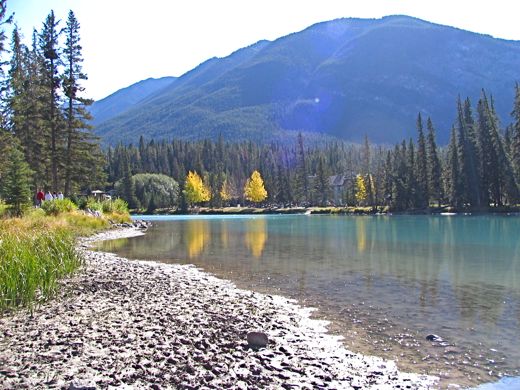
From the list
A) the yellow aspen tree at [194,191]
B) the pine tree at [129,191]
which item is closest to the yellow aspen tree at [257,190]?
the yellow aspen tree at [194,191]

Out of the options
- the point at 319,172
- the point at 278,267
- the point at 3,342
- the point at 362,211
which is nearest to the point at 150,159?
the point at 319,172

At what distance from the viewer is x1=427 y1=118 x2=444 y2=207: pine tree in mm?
95125

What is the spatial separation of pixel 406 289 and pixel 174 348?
10.5 metres

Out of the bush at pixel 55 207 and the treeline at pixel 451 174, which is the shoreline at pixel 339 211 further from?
the bush at pixel 55 207

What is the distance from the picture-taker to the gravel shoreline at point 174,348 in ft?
25.4

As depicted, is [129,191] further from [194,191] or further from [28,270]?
[28,270]

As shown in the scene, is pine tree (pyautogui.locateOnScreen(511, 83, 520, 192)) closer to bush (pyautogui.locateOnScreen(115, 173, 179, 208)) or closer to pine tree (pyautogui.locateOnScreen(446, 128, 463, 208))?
pine tree (pyautogui.locateOnScreen(446, 128, 463, 208))

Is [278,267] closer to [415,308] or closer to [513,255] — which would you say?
[415,308]

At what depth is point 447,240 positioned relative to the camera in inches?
1459

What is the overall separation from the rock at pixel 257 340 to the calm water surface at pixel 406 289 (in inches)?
85.1

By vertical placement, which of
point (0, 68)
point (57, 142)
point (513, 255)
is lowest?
point (513, 255)

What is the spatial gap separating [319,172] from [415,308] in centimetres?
12181

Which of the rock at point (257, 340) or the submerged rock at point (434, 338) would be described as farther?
the submerged rock at point (434, 338)

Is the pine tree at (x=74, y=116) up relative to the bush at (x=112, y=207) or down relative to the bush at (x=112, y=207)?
up
